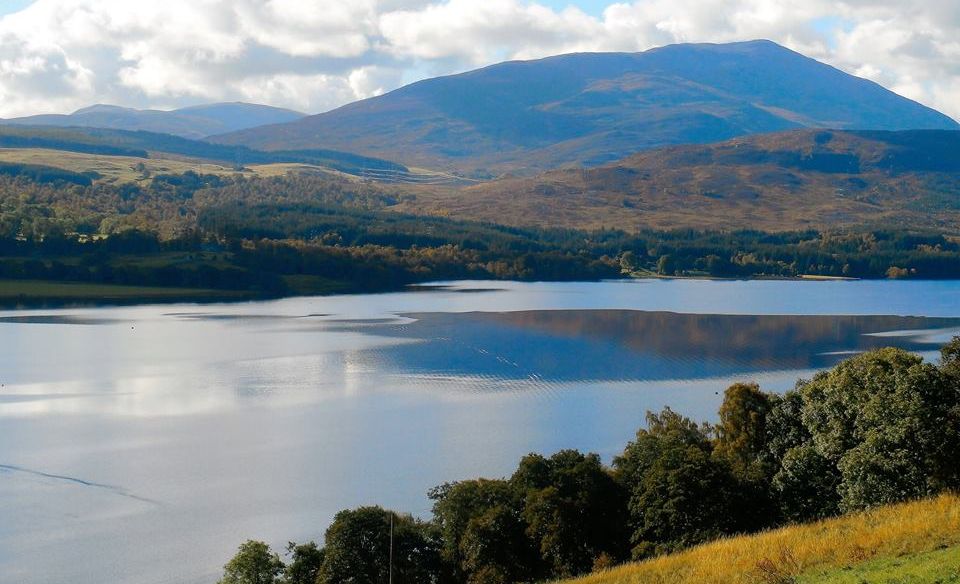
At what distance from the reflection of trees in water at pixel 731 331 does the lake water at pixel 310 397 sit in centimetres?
35

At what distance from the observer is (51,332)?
84500mm

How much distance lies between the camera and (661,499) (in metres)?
25.7

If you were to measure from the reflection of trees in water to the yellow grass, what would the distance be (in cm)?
4827

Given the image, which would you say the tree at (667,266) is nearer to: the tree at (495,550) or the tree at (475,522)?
the tree at (475,522)

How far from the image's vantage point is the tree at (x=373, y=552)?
81.6 ft

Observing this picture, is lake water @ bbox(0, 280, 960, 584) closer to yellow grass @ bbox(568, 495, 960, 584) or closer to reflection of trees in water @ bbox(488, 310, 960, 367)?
reflection of trees in water @ bbox(488, 310, 960, 367)

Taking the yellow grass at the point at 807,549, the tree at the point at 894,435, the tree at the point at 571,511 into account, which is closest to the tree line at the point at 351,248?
the tree at the point at 571,511

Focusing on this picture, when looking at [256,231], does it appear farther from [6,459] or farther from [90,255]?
[6,459]

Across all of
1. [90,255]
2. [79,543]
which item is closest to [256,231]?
[90,255]

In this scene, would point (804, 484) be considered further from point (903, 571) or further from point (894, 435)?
point (903, 571)

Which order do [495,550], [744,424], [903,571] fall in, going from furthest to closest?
[744,424] < [495,550] < [903,571]

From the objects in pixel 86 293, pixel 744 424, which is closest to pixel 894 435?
pixel 744 424

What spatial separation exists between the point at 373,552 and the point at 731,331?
214ft

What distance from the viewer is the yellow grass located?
17.4m
